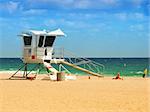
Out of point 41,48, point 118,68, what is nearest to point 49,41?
point 41,48

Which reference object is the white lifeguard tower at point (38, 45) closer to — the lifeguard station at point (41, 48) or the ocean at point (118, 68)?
the lifeguard station at point (41, 48)

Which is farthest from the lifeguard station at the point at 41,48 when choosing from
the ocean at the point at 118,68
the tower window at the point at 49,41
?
the ocean at the point at 118,68

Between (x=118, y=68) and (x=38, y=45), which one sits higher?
(x=38, y=45)

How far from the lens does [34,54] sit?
97.5ft

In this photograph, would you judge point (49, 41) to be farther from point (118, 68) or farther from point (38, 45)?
point (118, 68)

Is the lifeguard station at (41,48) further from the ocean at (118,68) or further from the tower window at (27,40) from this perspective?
the ocean at (118,68)

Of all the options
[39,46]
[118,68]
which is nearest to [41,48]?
[39,46]

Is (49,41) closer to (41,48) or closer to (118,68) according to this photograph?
(41,48)

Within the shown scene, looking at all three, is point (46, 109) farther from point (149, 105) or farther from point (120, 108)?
point (149, 105)

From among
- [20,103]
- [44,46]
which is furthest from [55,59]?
[20,103]

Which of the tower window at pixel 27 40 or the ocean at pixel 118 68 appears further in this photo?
the ocean at pixel 118 68

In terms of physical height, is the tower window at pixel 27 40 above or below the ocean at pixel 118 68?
above

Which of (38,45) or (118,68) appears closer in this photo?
(38,45)

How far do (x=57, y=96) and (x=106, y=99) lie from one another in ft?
7.21
